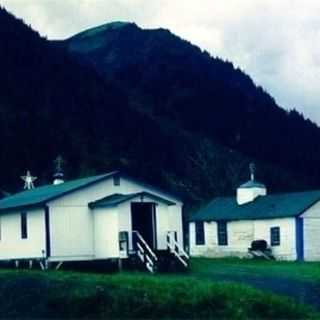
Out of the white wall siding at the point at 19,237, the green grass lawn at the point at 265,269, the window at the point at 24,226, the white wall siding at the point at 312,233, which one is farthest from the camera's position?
the white wall siding at the point at 312,233

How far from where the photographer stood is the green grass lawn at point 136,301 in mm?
22844

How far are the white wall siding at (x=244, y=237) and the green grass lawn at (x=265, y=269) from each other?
1.81 metres

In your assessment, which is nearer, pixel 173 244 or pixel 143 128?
pixel 173 244

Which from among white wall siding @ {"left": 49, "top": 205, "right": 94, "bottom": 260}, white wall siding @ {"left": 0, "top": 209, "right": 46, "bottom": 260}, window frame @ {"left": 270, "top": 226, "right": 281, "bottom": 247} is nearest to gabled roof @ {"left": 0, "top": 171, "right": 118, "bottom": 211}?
white wall siding @ {"left": 0, "top": 209, "right": 46, "bottom": 260}

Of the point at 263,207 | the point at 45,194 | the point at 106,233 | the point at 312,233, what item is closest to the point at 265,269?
the point at 106,233

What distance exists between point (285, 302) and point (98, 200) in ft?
61.9

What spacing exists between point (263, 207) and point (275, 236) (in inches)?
90.5

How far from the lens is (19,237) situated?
141ft

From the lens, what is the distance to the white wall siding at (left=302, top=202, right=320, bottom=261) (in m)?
51.6

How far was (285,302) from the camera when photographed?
24.0 meters

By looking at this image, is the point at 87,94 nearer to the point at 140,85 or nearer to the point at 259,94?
the point at 140,85

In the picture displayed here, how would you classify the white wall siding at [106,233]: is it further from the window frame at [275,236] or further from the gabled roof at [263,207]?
the window frame at [275,236]

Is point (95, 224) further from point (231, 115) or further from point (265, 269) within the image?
point (231, 115)

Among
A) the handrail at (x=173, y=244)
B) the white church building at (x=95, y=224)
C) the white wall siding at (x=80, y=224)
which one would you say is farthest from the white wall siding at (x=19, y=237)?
the handrail at (x=173, y=244)
